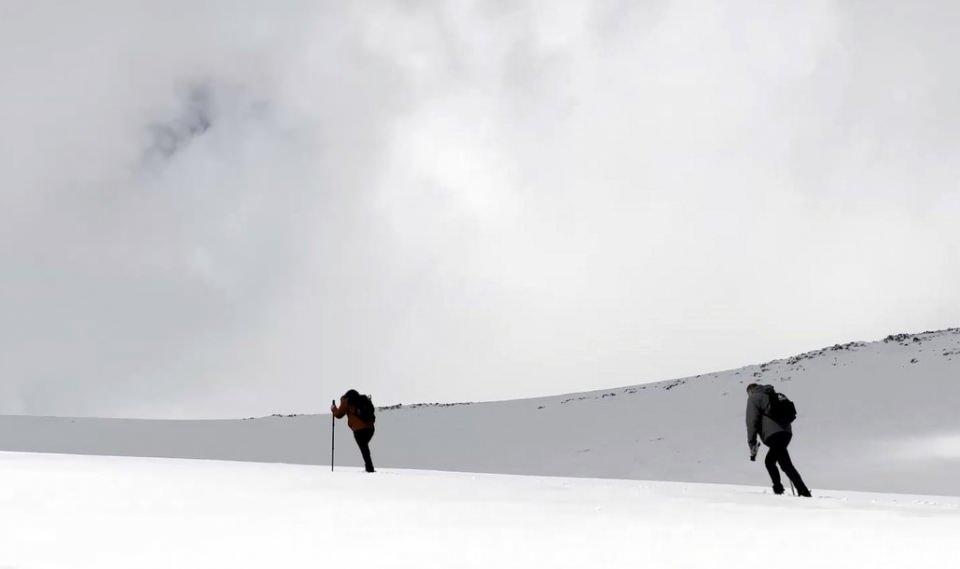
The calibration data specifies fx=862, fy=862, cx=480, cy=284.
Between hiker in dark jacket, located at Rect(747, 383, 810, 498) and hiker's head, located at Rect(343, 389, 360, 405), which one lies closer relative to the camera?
hiker in dark jacket, located at Rect(747, 383, 810, 498)

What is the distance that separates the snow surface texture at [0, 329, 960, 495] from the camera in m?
19.9

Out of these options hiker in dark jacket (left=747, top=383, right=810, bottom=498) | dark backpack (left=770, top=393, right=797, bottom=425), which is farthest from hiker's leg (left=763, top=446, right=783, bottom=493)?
dark backpack (left=770, top=393, right=797, bottom=425)

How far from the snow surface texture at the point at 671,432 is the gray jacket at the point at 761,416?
697 cm

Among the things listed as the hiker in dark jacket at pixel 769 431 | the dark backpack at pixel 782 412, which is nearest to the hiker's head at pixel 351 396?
the hiker in dark jacket at pixel 769 431

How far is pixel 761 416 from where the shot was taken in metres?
12.0

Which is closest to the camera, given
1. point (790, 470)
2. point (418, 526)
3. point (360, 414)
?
point (418, 526)

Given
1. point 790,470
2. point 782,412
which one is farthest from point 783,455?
point 782,412

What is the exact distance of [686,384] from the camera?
3241cm

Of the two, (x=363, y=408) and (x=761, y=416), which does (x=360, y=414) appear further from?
(x=761, y=416)

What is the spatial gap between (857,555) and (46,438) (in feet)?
114

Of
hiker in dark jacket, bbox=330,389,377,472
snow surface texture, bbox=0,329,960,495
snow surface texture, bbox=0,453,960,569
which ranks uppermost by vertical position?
snow surface texture, bbox=0,329,960,495

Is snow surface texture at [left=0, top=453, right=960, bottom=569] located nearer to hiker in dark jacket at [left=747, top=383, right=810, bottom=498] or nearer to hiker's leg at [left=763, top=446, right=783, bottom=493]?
hiker in dark jacket at [left=747, top=383, right=810, bottom=498]

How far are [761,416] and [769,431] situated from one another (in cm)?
24

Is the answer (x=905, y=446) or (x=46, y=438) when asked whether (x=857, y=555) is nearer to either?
(x=905, y=446)
